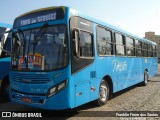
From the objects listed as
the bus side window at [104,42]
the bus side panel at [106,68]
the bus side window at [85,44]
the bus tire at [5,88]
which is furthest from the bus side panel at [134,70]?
the bus tire at [5,88]

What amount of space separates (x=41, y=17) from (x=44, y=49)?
1.02 m

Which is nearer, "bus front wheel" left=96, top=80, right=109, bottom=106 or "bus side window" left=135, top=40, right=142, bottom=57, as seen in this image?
"bus front wheel" left=96, top=80, right=109, bottom=106

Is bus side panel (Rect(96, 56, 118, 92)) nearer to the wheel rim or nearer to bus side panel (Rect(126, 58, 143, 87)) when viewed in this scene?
the wheel rim

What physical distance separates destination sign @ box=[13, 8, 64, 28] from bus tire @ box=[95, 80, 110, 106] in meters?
3.04

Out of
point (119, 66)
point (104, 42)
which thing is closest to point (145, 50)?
point (119, 66)

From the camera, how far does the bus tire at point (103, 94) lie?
785 centimetres

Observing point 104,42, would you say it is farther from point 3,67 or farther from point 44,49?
point 3,67

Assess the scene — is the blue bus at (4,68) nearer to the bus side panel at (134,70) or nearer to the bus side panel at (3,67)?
the bus side panel at (3,67)

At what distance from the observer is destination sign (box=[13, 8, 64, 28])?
20.3ft

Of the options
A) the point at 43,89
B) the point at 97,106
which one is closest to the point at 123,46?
the point at 97,106

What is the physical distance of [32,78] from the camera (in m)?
6.19

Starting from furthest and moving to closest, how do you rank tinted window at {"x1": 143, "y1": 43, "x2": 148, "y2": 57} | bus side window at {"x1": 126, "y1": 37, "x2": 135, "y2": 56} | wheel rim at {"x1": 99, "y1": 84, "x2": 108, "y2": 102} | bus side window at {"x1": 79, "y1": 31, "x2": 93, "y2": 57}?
1. tinted window at {"x1": 143, "y1": 43, "x2": 148, "y2": 57}
2. bus side window at {"x1": 126, "y1": 37, "x2": 135, "y2": 56}
3. wheel rim at {"x1": 99, "y1": 84, "x2": 108, "y2": 102}
4. bus side window at {"x1": 79, "y1": 31, "x2": 93, "y2": 57}

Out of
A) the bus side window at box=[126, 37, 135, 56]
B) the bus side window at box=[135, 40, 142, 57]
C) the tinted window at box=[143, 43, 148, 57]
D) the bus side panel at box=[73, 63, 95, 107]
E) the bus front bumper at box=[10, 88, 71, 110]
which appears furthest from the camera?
the tinted window at box=[143, 43, 148, 57]

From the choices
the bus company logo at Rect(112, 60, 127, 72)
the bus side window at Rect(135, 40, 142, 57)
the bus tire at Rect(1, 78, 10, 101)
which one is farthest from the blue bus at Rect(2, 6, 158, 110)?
the bus side window at Rect(135, 40, 142, 57)
